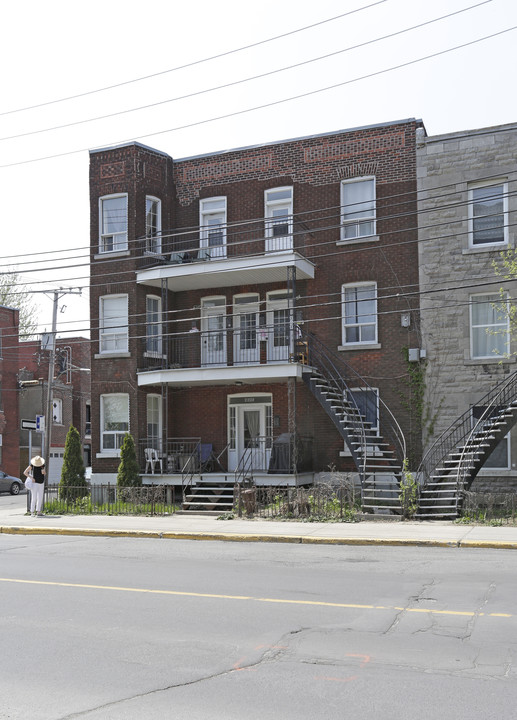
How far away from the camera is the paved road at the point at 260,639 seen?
5.73 metres

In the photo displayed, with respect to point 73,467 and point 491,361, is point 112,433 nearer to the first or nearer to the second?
point 73,467

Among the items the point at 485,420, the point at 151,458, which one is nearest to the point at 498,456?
the point at 485,420

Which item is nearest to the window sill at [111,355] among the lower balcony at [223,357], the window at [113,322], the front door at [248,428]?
the window at [113,322]

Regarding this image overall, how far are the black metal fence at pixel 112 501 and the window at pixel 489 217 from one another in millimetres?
11729

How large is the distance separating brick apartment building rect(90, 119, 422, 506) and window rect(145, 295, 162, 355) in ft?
0.23

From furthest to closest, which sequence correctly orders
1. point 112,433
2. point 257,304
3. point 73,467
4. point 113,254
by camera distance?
point 112,433 < point 113,254 < point 257,304 < point 73,467

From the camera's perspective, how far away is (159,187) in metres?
27.4

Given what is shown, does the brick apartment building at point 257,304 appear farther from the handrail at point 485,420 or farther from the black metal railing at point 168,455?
the handrail at point 485,420

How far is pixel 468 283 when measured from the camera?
23.5 m

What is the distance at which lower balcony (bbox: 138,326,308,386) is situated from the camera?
78.2 ft

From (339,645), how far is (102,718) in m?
2.55

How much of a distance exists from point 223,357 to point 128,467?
484cm

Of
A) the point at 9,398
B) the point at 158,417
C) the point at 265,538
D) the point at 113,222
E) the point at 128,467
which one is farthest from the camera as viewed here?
the point at 9,398

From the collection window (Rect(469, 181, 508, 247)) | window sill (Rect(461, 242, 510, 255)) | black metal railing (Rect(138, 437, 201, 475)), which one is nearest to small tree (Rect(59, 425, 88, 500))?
black metal railing (Rect(138, 437, 201, 475))
